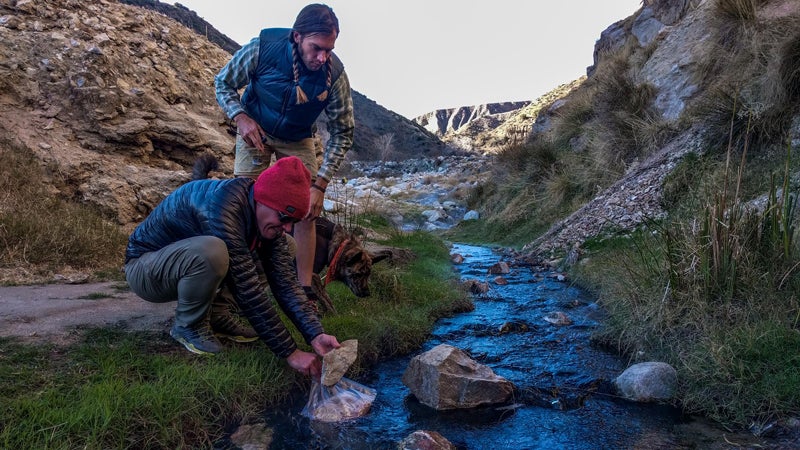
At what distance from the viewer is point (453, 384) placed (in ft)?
→ 8.96

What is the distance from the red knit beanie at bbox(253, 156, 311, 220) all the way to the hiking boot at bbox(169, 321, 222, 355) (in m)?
0.95

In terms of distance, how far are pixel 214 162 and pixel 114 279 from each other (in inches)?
65.9

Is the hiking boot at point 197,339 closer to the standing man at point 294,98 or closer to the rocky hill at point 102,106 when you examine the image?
the standing man at point 294,98

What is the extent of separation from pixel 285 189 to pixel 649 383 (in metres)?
2.09

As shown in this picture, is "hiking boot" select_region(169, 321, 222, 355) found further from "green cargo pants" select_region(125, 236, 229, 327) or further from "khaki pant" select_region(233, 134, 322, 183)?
"khaki pant" select_region(233, 134, 322, 183)

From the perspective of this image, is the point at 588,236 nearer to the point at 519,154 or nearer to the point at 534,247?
the point at 534,247

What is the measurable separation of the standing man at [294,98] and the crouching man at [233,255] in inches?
23.2

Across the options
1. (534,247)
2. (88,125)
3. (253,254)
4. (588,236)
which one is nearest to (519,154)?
(534,247)

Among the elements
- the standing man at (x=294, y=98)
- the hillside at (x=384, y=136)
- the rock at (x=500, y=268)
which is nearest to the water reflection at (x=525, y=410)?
the standing man at (x=294, y=98)

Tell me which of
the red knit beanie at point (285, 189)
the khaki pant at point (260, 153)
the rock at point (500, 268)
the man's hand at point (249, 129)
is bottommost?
the rock at point (500, 268)

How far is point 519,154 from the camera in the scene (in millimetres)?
12492

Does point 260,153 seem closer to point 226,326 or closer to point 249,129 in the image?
point 249,129

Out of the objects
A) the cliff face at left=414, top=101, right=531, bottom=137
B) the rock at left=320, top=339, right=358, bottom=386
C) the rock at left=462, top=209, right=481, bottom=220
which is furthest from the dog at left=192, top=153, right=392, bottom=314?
the cliff face at left=414, top=101, right=531, bottom=137

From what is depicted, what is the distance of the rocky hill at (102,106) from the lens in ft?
19.2
